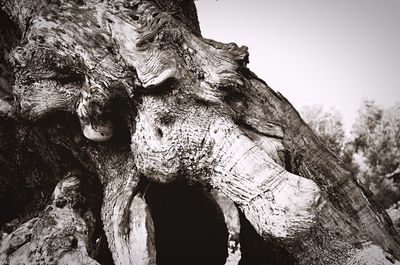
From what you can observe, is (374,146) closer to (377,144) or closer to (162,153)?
(377,144)

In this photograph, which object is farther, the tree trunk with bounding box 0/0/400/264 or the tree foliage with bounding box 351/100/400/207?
the tree foliage with bounding box 351/100/400/207

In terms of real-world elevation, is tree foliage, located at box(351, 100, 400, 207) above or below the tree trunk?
above

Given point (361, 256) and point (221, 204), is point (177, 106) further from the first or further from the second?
point (361, 256)

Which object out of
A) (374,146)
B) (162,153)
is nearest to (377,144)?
(374,146)

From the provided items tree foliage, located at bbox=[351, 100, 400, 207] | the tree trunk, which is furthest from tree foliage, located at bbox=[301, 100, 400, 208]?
the tree trunk

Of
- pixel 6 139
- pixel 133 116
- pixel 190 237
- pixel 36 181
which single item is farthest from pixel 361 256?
pixel 6 139

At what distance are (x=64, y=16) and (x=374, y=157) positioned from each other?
8.21 m

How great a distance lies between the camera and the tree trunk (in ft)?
5.77

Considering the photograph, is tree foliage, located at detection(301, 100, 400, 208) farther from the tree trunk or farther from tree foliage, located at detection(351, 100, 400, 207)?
the tree trunk

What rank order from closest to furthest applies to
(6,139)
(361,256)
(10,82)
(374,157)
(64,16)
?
→ (361,256) → (64,16) → (6,139) → (10,82) → (374,157)

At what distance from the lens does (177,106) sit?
1943 mm

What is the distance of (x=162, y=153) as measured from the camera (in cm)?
186

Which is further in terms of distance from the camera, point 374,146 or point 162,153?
point 374,146

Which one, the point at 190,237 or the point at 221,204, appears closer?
the point at 221,204
